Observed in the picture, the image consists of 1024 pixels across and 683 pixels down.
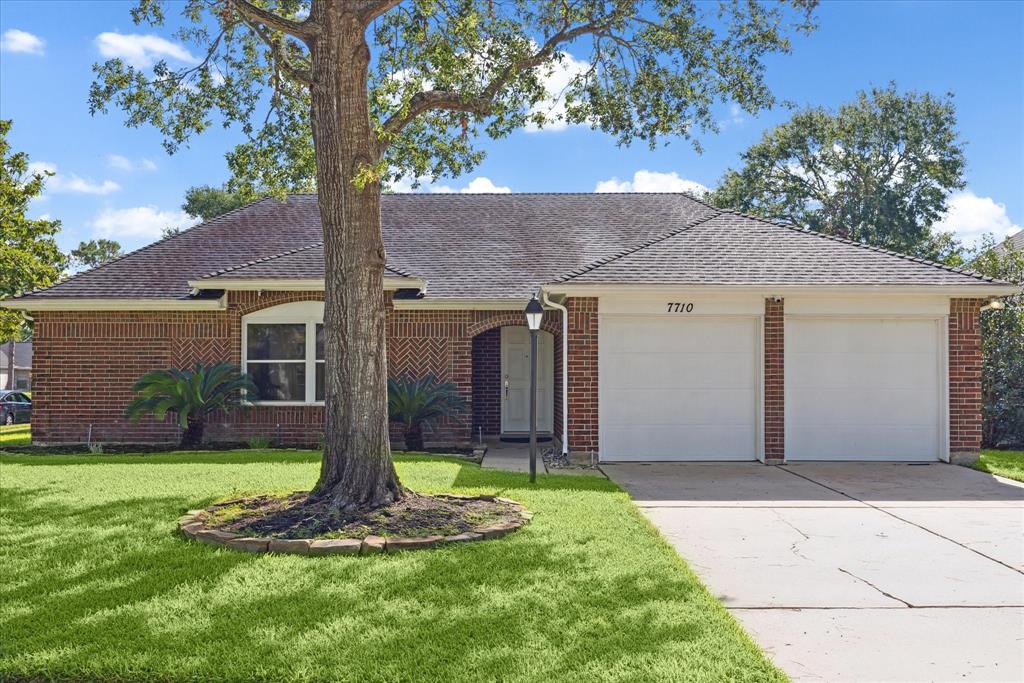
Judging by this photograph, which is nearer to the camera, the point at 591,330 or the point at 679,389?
the point at 591,330

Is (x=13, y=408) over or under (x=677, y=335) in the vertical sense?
under

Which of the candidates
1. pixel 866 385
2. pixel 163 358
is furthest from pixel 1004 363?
pixel 163 358

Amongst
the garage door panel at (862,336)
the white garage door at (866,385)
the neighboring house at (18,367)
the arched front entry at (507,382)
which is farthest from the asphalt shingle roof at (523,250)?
the neighboring house at (18,367)

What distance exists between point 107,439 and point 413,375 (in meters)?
6.02

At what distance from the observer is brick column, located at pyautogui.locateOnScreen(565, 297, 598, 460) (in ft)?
40.3

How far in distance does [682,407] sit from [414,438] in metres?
4.84

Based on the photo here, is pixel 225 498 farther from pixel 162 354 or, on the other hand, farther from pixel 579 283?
pixel 162 354

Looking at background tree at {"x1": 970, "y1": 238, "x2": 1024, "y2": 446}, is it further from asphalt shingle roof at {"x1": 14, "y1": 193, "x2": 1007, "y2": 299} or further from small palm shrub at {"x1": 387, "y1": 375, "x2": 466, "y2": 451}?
small palm shrub at {"x1": 387, "y1": 375, "x2": 466, "y2": 451}

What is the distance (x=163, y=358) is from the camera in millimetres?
14969

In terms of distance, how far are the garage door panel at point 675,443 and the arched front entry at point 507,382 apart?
409cm

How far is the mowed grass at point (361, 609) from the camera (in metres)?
4.02

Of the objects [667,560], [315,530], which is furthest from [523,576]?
[315,530]

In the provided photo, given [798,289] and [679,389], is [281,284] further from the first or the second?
[798,289]

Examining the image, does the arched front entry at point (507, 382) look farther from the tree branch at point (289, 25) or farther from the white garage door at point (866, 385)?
the tree branch at point (289, 25)
